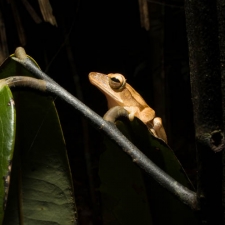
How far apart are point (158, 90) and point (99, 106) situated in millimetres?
332

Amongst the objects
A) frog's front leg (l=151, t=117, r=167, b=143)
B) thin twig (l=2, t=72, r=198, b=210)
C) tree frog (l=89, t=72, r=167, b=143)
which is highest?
thin twig (l=2, t=72, r=198, b=210)

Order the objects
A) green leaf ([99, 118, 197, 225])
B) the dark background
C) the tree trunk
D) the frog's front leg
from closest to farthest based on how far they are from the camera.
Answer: the tree trunk < green leaf ([99, 118, 197, 225]) < the frog's front leg < the dark background

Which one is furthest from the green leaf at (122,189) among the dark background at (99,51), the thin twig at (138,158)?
the dark background at (99,51)

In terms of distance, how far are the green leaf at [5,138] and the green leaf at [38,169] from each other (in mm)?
130

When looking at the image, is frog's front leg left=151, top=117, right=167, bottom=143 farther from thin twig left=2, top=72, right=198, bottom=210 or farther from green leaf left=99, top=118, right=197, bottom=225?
thin twig left=2, top=72, right=198, bottom=210

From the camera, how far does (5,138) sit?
44 centimetres

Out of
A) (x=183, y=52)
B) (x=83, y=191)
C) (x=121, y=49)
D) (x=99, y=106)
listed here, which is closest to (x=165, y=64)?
(x=183, y=52)

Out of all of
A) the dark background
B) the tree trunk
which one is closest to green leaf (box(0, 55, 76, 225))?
the tree trunk

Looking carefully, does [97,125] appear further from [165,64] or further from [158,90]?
[165,64]

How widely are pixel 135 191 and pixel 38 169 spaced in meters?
0.14

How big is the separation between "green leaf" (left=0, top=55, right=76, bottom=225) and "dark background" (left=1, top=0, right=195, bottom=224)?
1.31 metres

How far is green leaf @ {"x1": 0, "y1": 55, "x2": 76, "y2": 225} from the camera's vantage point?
0.58 m

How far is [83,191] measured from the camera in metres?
2.20

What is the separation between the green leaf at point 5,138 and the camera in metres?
0.43
